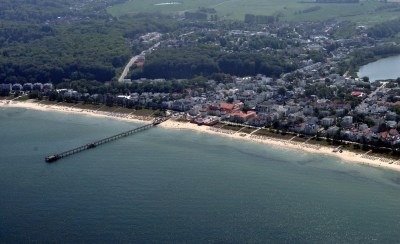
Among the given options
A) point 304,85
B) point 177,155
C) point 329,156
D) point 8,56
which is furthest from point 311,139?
point 8,56

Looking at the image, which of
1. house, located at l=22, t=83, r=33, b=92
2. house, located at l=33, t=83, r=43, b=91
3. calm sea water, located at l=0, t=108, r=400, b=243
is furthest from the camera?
house, located at l=22, t=83, r=33, b=92

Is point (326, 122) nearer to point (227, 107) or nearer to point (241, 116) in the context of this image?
point (241, 116)

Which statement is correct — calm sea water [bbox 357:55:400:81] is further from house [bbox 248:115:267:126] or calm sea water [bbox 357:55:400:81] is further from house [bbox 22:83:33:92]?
house [bbox 22:83:33:92]

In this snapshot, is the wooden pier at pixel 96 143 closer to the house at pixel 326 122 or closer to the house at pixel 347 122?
the house at pixel 326 122

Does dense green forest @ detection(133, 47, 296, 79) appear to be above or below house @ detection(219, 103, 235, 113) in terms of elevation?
above

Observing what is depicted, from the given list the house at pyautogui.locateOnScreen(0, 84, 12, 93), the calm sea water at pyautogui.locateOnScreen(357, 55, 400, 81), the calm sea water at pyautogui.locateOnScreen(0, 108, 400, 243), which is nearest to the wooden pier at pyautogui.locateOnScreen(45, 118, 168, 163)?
the calm sea water at pyautogui.locateOnScreen(0, 108, 400, 243)

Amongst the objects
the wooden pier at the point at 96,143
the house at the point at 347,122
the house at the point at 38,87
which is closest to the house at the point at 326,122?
the house at the point at 347,122
